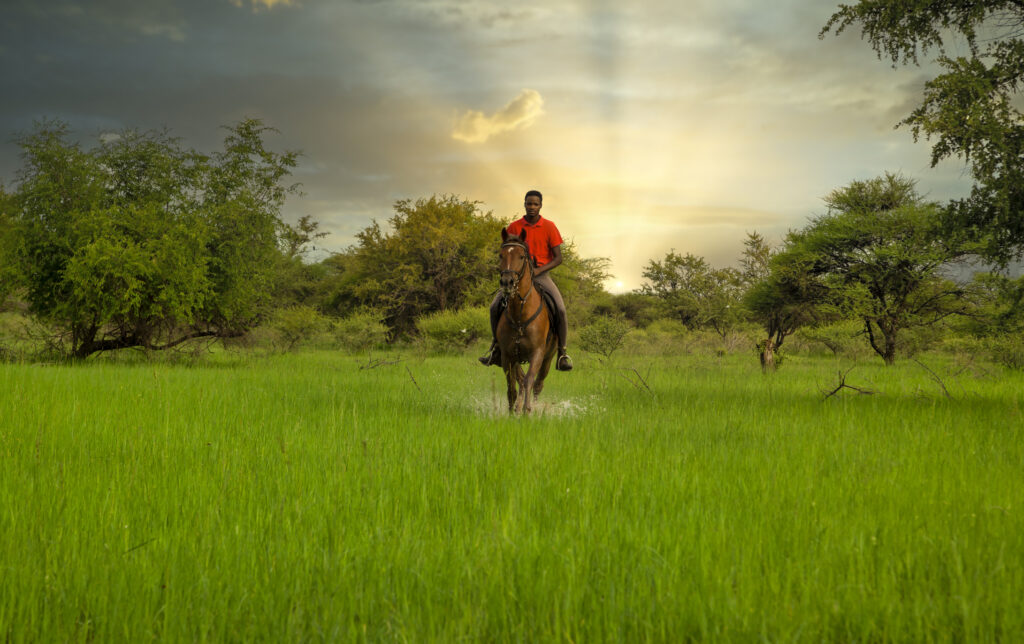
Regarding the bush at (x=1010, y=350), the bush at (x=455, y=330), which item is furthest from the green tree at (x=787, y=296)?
the bush at (x=455, y=330)

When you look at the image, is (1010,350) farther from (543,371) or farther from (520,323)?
(520,323)

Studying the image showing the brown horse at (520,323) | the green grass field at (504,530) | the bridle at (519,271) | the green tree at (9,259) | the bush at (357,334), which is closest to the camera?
the green grass field at (504,530)

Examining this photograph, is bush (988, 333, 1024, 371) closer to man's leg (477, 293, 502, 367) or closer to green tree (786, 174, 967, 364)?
green tree (786, 174, 967, 364)

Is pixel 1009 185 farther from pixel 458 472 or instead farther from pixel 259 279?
pixel 259 279

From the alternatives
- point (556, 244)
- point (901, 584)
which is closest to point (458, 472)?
point (901, 584)

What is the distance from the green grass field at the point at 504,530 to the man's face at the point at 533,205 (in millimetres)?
3654

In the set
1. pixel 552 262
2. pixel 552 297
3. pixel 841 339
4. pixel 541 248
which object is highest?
pixel 541 248

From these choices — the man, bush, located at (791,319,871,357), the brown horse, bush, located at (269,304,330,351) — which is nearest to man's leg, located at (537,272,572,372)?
the man

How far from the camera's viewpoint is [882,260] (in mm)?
23922

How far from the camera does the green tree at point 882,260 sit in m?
22.6

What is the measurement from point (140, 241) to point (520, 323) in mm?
15427

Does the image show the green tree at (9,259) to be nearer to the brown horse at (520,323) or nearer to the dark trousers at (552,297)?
the dark trousers at (552,297)

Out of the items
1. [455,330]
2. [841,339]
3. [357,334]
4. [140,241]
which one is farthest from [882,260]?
[140,241]

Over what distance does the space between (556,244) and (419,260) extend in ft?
84.0
